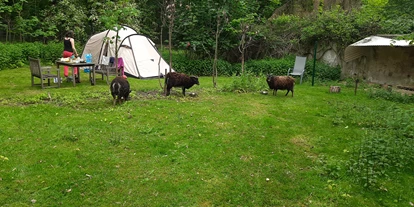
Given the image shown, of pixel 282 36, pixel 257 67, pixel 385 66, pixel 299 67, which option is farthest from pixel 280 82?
pixel 282 36

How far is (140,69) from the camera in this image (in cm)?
1091

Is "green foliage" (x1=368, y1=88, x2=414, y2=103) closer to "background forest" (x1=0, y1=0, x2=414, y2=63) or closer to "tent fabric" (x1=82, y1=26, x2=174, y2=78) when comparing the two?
"background forest" (x1=0, y1=0, x2=414, y2=63)

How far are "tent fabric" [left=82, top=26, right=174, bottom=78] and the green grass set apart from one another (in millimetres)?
3732

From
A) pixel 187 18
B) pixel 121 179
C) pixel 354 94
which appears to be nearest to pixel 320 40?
pixel 354 94

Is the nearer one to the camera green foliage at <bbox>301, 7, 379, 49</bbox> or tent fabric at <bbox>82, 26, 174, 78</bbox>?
tent fabric at <bbox>82, 26, 174, 78</bbox>

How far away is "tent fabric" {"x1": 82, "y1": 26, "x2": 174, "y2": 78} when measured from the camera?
35.7 feet

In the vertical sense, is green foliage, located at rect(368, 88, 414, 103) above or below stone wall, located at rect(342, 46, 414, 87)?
below

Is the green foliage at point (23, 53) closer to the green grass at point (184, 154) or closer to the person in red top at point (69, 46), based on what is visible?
the person in red top at point (69, 46)

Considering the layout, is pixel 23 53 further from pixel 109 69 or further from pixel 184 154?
pixel 184 154

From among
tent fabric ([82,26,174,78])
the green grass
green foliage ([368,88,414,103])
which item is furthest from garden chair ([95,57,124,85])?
green foliage ([368,88,414,103])

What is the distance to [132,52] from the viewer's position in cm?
1089

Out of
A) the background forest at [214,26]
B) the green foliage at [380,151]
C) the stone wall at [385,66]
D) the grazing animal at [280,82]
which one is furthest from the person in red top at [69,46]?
the stone wall at [385,66]

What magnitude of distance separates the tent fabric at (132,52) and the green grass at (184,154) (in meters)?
3.73

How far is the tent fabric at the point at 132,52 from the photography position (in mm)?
10883
